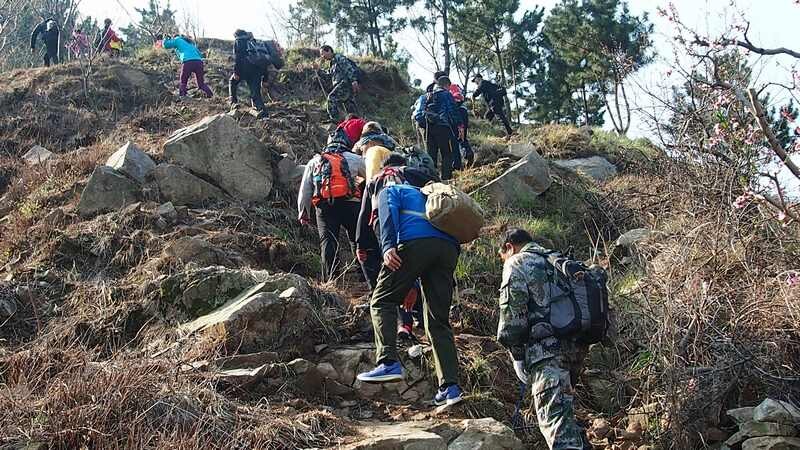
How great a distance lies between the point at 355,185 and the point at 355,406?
87.9 inches

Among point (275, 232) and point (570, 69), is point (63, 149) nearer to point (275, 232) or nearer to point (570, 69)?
point (275, 232)

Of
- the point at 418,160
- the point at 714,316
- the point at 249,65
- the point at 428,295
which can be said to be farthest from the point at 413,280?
the point at 249,65

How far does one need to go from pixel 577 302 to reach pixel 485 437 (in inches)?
41.9

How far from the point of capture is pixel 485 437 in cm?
448

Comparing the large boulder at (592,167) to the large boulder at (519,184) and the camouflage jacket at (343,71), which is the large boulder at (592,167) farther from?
the camouflage jacket at (343,71)

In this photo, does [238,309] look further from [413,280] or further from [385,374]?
[413,280]

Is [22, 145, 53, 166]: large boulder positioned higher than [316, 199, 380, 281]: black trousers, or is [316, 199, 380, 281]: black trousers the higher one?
[22, 145, 53, 166]: large boulder

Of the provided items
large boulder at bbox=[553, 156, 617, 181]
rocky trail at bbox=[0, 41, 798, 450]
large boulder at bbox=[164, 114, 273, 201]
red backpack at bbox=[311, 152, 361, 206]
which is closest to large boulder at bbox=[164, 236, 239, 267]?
rocky trail at bbox=[0, 41, 798, 450]

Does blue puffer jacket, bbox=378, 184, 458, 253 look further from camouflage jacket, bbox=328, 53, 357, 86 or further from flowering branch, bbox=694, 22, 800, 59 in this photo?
camouflage jacket, bbox=328, 53, 357, 86

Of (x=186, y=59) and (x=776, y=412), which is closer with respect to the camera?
(x=776, y=412)

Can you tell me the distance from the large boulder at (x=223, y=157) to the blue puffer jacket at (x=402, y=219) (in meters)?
4.50

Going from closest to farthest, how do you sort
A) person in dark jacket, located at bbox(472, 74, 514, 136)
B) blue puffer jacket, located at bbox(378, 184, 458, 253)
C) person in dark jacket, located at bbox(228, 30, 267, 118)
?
blue puffer jacket, located at bbox(378, 184, 458, 253) < person in dark jacket, located at bbox(228, 30, 267, 118) < person in dark jacket, located at bbox(472, 74, 514, 136)

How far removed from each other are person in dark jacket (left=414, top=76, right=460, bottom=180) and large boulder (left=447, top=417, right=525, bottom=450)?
19.1 feet

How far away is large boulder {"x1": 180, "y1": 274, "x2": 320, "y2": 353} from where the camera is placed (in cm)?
528
